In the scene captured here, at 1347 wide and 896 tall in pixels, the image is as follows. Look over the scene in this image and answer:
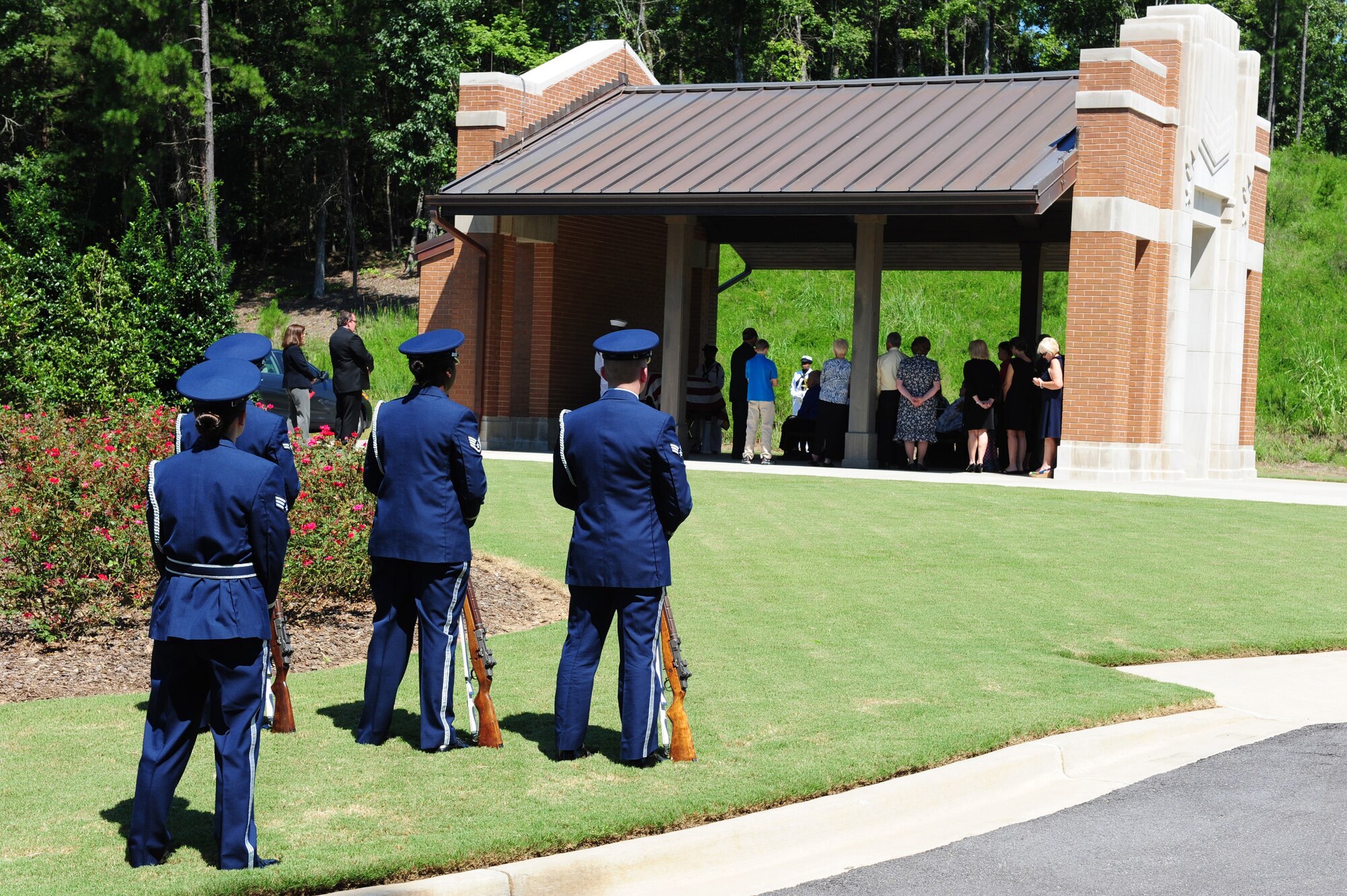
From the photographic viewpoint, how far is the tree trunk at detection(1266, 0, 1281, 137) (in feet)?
220

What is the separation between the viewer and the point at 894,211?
2042cm

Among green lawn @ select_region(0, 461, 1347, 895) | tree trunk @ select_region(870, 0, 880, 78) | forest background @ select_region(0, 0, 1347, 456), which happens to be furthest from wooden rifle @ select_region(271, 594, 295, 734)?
tree trunk @ select_region(870, 0, 880, 78)

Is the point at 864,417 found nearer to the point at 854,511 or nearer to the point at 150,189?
the point at 854,511

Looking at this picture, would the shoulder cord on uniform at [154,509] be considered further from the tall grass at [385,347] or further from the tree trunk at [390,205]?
the tree trunk at [390,205]

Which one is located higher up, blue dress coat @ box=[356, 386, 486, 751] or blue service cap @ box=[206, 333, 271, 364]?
blue service cap @ box=[206, 333, 271, 364]

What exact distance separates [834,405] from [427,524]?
51.9 ft

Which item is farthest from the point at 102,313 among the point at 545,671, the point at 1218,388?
the point at 1218,388

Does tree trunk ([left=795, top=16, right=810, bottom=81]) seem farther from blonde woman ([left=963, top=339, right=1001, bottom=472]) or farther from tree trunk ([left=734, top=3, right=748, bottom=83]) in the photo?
blonde woman ([left=963, top=339, right=1001, bottom=472])

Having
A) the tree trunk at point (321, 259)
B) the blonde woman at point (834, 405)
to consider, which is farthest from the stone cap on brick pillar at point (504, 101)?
the tree trunk at point (321, 259)

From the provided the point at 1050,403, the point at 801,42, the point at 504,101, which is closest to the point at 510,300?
the point at 504,101

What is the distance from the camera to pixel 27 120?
51.4 m

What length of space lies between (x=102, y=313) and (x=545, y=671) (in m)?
12.6

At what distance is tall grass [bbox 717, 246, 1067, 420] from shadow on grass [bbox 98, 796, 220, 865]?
31.4m

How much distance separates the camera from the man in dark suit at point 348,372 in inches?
707
